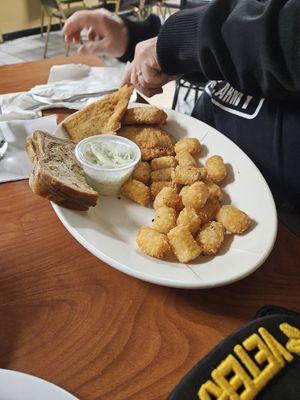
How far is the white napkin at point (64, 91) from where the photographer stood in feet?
3.51

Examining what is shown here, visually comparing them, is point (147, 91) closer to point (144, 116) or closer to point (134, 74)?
point (134, 74)

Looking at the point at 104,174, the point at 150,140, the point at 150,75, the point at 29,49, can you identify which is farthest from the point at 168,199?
the point at 29,49

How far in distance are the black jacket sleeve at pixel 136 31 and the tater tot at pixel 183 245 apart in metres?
0.84

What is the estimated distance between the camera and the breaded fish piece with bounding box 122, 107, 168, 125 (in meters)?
0.97

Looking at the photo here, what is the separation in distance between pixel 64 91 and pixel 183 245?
709 mm

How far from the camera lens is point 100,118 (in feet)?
3.20

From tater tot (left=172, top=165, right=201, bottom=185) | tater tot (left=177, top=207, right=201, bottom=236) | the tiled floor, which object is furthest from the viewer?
the tiled floor

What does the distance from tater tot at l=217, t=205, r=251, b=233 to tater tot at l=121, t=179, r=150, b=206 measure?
6.5 inches

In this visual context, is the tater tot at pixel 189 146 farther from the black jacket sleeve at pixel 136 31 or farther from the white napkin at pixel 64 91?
the black jacket sleeve at pixel 136 31

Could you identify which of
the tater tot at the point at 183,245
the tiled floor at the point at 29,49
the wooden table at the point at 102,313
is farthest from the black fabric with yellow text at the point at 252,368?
the tiled floor at the point at 29,49

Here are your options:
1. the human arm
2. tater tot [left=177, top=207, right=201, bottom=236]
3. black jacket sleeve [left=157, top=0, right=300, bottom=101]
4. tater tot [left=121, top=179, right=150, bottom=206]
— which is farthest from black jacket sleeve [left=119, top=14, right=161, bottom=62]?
tater tot [left=177, top=207, right=201, bottom=236]

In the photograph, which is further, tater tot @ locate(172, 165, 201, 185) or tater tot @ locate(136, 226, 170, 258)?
tater tot @ locate(172, 165, 201, 185)

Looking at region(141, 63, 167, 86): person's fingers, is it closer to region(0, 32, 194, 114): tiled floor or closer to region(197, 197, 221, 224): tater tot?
region(197, 197, 221, 224): tater tot

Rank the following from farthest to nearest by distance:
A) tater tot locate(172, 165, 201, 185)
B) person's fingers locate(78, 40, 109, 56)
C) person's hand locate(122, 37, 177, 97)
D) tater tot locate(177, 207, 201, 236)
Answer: person's fingers locate(78, 40, 109, 56)
person's hand locate(122, 37, 177, 97)
tater tot locate(172, 165, 201, 185)
tater tot locate(177, 207, 201, 236)
